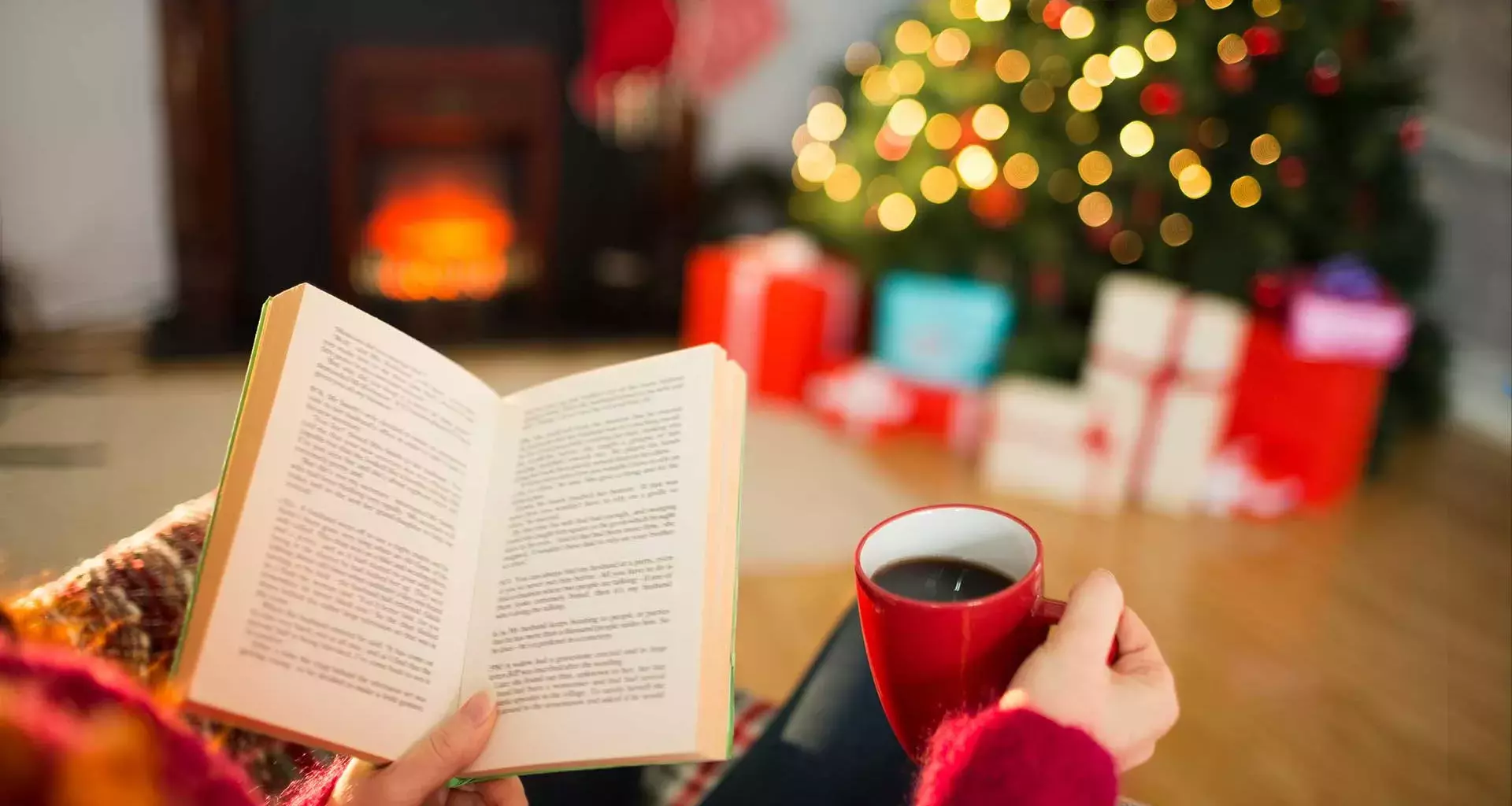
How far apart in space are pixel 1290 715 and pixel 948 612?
133 centimetres

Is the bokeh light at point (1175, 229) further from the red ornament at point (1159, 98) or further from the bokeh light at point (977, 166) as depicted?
the bokeh light at point (977, 166)

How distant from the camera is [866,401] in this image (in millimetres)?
2615

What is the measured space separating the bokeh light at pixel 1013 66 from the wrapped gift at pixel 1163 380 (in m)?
0.50

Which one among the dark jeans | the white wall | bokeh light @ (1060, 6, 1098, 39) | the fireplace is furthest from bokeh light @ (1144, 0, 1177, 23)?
the white wall

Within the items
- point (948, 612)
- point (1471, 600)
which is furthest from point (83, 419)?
point (1471, 600)

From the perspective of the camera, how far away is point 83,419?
93.0 inches

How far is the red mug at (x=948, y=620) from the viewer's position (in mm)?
631

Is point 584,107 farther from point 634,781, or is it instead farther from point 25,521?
point 634,781

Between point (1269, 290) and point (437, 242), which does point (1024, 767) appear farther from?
point (437, 242)

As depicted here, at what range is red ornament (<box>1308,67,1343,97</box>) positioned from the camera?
7.98 ft

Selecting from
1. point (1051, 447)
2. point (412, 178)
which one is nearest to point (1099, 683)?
point (1051, 447)

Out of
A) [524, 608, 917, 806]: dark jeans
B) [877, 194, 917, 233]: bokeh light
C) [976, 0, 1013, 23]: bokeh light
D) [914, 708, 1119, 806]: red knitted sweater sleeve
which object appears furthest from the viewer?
[877, 194, 917, 233]: bokeh light

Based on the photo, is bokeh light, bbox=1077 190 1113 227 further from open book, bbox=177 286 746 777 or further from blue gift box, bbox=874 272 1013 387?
open book, bbox=177 286 746 777

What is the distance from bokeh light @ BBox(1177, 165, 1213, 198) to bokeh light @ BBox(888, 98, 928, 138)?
0.58 meters
